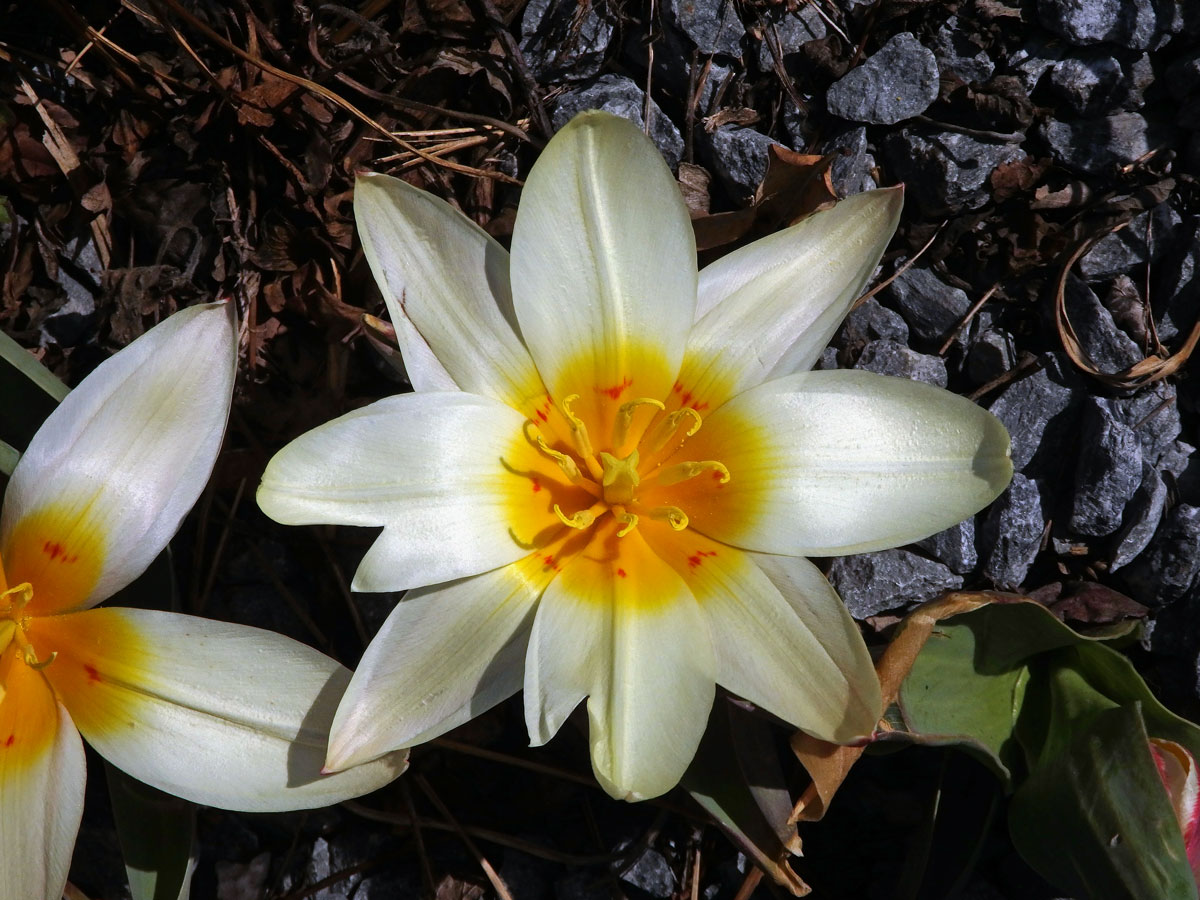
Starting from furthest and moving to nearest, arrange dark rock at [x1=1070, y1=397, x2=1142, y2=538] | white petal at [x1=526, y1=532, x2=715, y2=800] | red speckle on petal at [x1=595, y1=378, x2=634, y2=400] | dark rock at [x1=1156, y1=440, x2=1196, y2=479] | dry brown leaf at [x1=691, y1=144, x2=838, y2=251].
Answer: dark rock at [x1=1156, y1=440, x2=1196, y2=479] < dark rock at [x1=1070, y1=397, x2=1142, y2=538] < dry brown leaf at [x1=691, y1=144, x2=838, y2=251] < red speckle on petal at [x1=595, y1=378, x2=634, y2=400] < white petal at [x1=526, y1=532, x2=715, y2=800]

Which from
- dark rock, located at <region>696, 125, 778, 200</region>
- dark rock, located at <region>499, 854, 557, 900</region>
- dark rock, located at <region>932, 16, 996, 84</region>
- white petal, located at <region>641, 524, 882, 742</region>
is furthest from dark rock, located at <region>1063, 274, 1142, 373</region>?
dark rock, located at <region>499, 854, 557, 900</region>

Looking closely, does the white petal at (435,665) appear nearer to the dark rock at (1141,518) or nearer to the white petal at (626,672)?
the white petal at (626,672)

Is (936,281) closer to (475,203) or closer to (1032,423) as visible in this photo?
(1032,423)

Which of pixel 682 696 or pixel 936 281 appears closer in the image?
pixel 682 696

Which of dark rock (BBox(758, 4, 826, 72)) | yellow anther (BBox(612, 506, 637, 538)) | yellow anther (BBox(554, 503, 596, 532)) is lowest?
yellow anther (BBox(612, 506, 637, 538))

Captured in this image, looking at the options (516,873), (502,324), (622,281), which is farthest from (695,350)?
(516,873)

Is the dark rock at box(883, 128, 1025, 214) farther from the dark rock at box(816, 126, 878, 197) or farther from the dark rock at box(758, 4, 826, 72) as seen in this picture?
the dark rock at box(758, 4, 826, 72)

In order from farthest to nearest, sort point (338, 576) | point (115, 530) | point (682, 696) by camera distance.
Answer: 1. point (338, 576)
2. point (115, 530)
3. point (682, 696)

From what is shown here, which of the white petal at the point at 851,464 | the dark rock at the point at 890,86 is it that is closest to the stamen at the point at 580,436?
the white petal at the point at 851,464

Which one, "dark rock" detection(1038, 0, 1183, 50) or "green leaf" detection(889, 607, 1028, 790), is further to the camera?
"dark rock" detection(1038, 0, 1183, 50)
